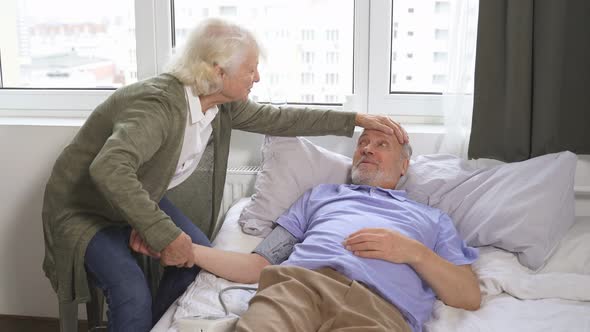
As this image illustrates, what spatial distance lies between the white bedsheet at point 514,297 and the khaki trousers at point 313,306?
159mm

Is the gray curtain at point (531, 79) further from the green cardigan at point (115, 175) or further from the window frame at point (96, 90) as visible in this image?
the window frame at point (96, 90)

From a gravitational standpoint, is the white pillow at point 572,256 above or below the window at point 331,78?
below

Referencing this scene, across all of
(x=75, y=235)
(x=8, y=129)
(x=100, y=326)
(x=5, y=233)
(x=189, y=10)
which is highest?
(x=189, y=10)

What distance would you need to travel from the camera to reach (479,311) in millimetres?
1776

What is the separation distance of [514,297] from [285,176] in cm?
81

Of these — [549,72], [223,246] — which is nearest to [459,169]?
[549,72]

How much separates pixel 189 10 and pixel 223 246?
3.62 feet

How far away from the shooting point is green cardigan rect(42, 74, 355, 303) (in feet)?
5.59

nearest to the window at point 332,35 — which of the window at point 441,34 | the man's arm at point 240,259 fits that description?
the window at point 441,34

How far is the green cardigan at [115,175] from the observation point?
170 cm

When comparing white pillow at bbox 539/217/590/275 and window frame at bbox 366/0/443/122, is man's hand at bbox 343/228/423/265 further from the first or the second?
window frame at bbox 366/0/443/122

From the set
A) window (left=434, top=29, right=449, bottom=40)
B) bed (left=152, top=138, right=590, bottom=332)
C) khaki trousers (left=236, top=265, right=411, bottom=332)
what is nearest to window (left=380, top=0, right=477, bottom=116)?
window (left=434, top=29, right=449, bottom=40)

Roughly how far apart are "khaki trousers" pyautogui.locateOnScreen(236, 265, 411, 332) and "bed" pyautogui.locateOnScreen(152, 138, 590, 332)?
149 millimetres

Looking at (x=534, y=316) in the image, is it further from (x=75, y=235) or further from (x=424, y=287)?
(x=75, y=235)
